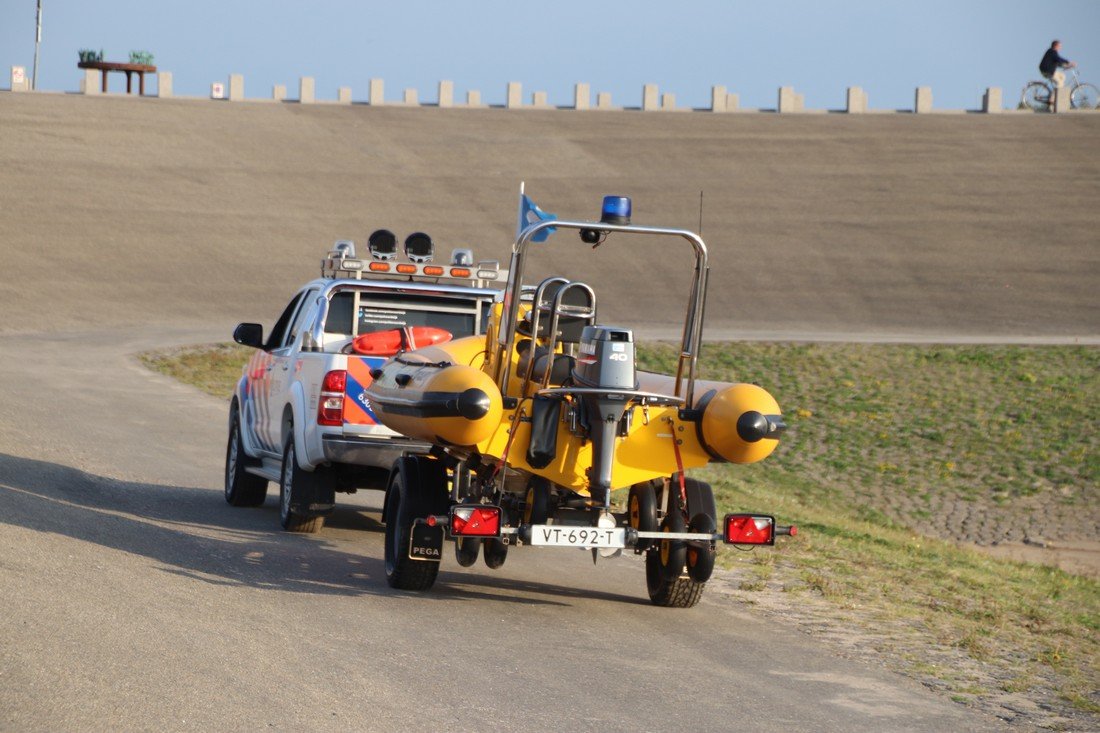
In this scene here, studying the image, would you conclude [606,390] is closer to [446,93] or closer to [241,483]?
[241,483]

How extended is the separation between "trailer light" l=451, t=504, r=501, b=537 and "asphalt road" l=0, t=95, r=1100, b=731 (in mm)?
579

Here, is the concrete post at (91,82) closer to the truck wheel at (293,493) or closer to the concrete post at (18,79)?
the concrete post at (18,79)

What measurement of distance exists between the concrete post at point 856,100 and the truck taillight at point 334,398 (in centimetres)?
6928

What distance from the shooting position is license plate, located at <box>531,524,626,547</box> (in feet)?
31.2

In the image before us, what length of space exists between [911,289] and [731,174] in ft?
53.5

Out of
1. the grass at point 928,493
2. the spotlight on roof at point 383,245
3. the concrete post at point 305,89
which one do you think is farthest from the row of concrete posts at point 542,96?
the spotlight on roof at point 383,245

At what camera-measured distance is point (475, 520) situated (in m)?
9.53

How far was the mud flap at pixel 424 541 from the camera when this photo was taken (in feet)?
33.1

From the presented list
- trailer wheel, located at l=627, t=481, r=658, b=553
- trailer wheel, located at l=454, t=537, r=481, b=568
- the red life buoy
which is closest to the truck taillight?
the red life buoy

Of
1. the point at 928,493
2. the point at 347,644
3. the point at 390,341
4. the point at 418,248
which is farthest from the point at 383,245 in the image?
the point at 928,493

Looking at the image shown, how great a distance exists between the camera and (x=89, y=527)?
38.7ft

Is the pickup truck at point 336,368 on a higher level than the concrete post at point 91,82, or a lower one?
lower

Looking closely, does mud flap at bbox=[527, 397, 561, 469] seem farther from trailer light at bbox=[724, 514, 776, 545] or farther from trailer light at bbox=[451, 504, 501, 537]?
trailer light at bbox=[724, 514, 776, 545]

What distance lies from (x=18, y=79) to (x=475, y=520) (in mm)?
71791
